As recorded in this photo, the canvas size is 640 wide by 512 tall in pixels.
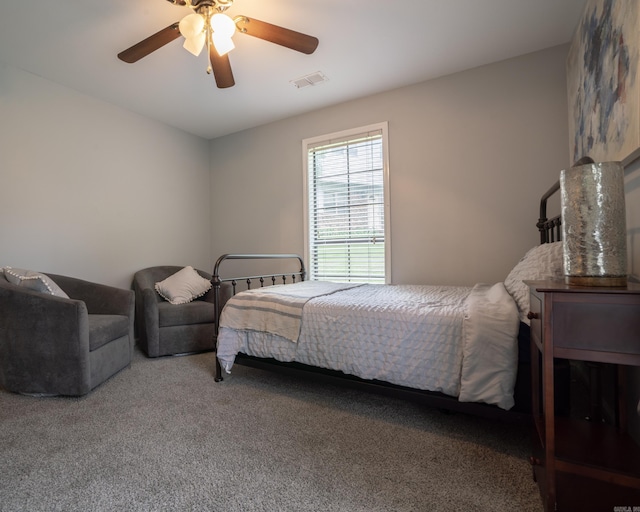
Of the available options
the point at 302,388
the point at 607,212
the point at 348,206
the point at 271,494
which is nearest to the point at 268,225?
the point at 348,206

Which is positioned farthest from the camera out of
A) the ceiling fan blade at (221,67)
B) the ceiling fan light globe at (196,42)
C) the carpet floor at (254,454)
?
the ceiling fan blade at (221,67)

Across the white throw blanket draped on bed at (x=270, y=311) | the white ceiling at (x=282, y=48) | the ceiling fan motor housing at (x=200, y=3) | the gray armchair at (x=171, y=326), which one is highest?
the white ceiling at (x=282, y=48)

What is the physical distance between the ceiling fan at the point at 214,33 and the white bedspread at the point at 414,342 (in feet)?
5.23

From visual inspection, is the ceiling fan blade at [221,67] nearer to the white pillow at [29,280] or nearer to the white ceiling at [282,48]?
the white ceiling at [282,48]

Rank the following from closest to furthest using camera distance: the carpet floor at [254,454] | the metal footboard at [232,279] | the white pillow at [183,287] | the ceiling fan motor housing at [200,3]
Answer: the carpet floor at [254,454] < the ceiling fan motor housing at [200,3] < the metal footboard at [232,279] < the white pillow at [183,287]

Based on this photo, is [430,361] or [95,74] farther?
[95,74]

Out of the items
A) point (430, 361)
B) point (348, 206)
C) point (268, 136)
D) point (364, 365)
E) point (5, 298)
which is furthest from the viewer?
point (268, 136)

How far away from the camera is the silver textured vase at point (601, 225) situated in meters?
1.01

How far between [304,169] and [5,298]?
2805 mm

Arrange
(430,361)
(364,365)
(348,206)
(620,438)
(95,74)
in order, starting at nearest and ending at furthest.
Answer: (620,438) → (430,361) → (364,365) → (95,74) → (348,206)

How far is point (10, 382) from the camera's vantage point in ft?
6.98

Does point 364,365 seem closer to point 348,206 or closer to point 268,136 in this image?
point 348,206

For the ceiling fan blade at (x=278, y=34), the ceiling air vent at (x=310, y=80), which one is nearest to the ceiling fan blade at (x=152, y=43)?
the ceiling fan blade at (x=278, y=34)

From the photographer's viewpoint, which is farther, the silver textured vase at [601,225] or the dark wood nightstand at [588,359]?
the silver textured vase at [601,225]
